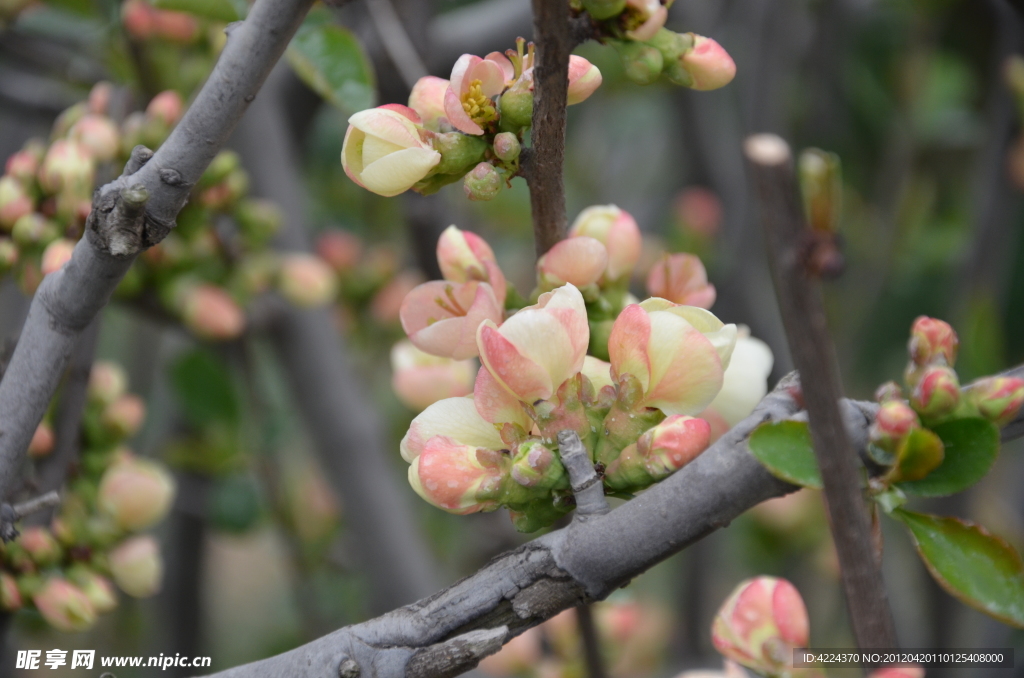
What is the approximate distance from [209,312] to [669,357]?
28.4 inches

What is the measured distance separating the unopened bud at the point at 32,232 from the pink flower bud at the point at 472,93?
47 centimetres

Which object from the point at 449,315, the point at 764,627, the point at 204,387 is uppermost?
the point at 449,315

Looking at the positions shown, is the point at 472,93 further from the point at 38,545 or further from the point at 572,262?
the point at 38,545

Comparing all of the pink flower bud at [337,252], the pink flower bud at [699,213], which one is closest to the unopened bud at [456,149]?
the pink flower bud at [337,252]

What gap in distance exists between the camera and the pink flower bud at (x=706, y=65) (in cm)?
50

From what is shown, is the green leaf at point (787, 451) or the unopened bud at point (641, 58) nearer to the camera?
the green leaf at point (787, 451)

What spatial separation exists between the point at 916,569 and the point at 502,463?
1.38 meters

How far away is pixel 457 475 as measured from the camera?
45cm

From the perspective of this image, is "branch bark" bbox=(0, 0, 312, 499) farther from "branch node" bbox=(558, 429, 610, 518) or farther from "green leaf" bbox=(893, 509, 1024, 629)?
"green leaf" bbox=(893, 509, 1024, 629)

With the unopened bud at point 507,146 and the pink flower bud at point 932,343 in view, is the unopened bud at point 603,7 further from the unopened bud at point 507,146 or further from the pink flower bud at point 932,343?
the pink flower bud at point 932,343

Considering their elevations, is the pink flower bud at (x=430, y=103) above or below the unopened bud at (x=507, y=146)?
above

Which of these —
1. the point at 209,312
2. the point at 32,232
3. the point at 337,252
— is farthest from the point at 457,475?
the point at 337,252

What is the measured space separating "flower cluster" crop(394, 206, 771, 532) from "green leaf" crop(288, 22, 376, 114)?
24cm

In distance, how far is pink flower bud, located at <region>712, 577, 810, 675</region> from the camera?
0.48 meters
